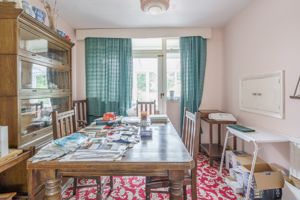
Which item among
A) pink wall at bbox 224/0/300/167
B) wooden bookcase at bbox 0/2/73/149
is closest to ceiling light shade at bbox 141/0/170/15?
wooden bookcase at bbox 0/2/73/149

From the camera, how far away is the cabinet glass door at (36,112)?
1.87 m

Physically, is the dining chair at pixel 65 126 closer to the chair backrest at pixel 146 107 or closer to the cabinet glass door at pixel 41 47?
the cabinet glass door at pixel 41 47

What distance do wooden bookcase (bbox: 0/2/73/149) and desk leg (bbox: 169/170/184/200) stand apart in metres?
1.39

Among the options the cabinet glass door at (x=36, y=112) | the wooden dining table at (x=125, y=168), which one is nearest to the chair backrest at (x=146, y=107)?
the cabinet glass door at (x=36, y=112)

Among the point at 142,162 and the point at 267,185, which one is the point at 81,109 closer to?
the point at 142,162

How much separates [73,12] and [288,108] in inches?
121

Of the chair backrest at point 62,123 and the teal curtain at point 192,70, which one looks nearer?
the chair backrest at point 62,123

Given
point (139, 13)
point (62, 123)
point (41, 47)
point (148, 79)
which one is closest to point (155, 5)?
point (139, 13)

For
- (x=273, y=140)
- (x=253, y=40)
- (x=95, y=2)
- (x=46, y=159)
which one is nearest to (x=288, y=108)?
(x=273, y=140)

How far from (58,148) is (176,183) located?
797 mm

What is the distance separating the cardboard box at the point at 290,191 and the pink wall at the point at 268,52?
324 mm

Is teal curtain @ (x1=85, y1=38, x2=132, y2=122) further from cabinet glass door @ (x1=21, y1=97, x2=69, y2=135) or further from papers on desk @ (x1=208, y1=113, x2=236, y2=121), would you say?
papers on desk @ (x1=208, y1=113, x2=236, y2=121)

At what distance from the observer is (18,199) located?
177 centimetres

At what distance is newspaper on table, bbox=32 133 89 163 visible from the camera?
3.83 ft
